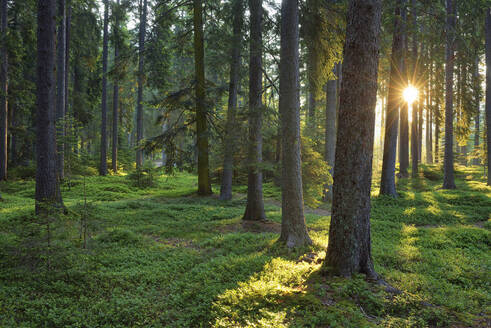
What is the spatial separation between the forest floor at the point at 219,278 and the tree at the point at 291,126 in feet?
1.99

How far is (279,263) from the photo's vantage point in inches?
219

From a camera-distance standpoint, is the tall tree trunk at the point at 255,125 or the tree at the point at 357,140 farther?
the tall tree trunk at the point at 255,125

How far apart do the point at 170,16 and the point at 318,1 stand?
30.3ft

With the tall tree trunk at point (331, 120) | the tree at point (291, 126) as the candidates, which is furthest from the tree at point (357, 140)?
A: the tall tree trunk at point (331, 120)

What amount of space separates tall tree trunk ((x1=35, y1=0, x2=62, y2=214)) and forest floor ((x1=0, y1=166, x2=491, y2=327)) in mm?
1185

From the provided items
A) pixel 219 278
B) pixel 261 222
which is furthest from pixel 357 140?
pixel 261 222

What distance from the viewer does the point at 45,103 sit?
339 inches

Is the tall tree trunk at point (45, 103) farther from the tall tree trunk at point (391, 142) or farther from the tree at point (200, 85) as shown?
the tall tree trunk at point (391, 142)

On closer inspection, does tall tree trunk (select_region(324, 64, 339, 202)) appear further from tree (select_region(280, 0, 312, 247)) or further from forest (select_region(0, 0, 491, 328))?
tree (select_region(280, 0, 312, 247))

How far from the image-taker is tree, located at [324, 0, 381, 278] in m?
4.65

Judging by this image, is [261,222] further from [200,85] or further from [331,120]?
[200,85]

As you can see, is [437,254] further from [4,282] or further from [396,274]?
[4,282]

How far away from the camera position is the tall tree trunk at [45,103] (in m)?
8.62

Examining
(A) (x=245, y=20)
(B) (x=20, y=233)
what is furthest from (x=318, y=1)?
(B) (x=20, y=233)
